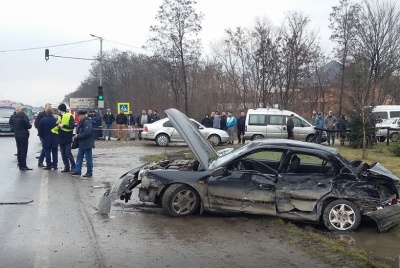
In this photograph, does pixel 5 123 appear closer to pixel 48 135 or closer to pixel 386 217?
pixel 48 135

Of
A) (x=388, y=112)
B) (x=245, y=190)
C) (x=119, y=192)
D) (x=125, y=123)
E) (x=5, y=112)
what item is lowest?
(x=119, y=192)

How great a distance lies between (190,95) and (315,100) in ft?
38.6

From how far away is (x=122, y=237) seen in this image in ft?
21.6

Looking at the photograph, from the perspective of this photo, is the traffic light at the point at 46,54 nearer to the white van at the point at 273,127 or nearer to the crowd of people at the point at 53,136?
the white van at the point at 273,127

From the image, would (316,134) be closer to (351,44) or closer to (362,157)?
(362,157)

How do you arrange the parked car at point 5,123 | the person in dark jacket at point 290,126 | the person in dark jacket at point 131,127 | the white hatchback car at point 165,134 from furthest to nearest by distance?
the parked car at point 5,123 → the person in dark jacket at point 131,127 → the person in dark jacket at point 290,126 → the white hatchback car at point 165,134

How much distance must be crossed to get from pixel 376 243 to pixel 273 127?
16.3 meters

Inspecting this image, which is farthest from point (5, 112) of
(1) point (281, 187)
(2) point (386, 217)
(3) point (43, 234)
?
(2) point (386, 217)

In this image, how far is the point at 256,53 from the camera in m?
34.5

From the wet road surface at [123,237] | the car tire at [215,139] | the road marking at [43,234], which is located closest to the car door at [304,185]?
the wet road surface at [123,237]

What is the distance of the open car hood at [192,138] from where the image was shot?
803 centimetres

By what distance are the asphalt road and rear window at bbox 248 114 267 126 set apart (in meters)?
14.4

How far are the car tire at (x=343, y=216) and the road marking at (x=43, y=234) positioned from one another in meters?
4.37

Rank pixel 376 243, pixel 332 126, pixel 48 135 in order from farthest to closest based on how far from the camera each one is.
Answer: pixel 332 126 < pixel 48 135 < pixel 376 243
